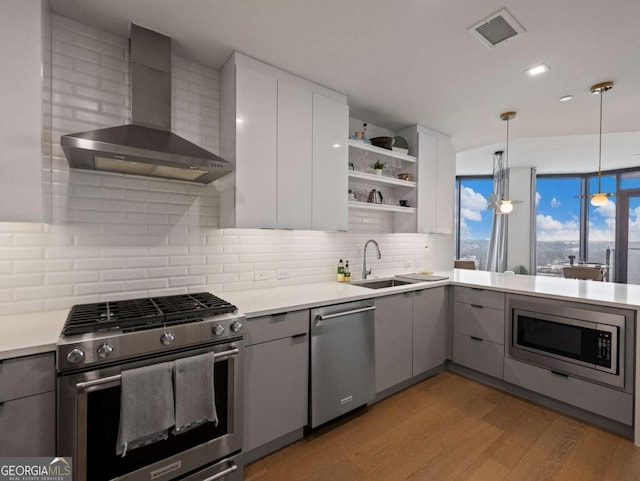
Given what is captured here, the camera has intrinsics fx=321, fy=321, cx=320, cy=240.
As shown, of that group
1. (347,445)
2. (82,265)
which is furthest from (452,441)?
(82,265)

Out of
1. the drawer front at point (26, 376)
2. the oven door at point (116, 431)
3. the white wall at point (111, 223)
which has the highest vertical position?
the white wall at point (111, 223)

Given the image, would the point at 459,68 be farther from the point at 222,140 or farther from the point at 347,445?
the point at 347,445

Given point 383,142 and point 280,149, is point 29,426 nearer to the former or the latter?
point 280,149

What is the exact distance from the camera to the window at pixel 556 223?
721 cm

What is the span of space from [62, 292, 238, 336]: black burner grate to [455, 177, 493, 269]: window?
22.5 feet

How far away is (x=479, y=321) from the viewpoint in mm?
3061

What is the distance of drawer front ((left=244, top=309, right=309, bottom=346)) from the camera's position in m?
1.91

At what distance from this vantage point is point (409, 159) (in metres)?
3.54

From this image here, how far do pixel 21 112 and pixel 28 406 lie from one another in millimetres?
1324

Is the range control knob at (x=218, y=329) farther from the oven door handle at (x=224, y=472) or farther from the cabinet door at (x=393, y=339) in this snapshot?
the cabinet door at (x=393, y=339)

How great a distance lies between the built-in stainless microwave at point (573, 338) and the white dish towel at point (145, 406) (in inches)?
108

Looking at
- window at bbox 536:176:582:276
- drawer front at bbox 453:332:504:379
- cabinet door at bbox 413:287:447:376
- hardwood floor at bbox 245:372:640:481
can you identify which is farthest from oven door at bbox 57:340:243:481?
window at bbox 536:176:582:276

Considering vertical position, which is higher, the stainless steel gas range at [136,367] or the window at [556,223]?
the window at [556,223]

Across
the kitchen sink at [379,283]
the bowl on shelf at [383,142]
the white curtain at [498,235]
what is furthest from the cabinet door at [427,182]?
the white curtain at [498,235]
